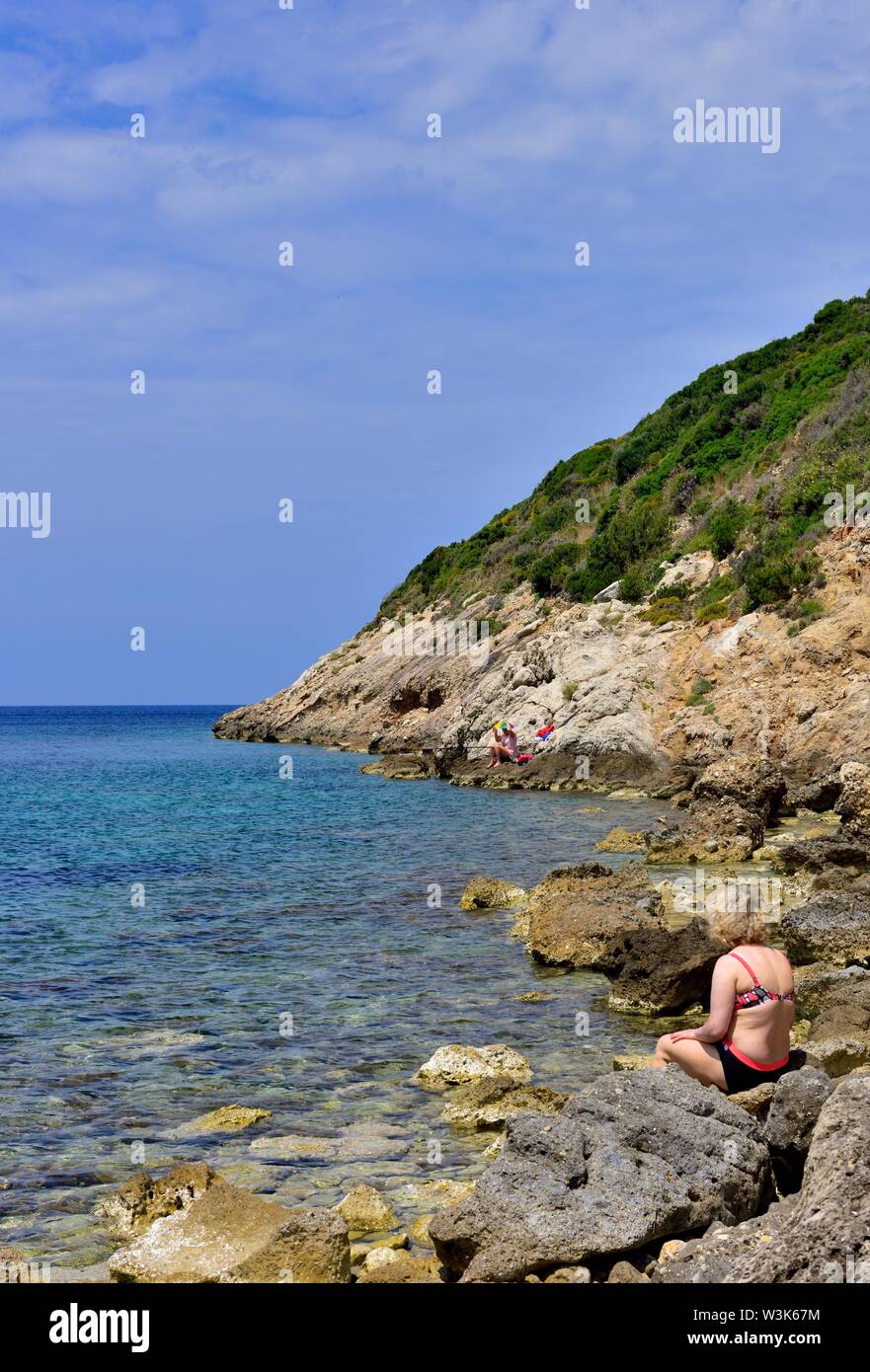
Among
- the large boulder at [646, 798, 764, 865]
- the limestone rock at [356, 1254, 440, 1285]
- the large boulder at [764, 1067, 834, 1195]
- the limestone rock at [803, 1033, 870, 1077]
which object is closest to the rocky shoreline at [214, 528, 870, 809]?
the large boulder at [646, 798, 764, 865]

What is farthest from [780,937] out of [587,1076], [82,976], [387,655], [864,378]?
[387,655]

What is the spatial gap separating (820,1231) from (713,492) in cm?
5721

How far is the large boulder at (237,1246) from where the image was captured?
6543mm

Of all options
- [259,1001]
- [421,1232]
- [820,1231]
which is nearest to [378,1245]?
[421,1232]

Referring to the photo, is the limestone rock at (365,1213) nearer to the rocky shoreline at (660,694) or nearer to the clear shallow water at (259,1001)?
the clear shallow water at (259,1001)

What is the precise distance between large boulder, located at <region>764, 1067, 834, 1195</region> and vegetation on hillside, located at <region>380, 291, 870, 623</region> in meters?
33.3

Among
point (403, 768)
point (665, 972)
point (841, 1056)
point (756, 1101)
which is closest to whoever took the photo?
point (756, 1101)

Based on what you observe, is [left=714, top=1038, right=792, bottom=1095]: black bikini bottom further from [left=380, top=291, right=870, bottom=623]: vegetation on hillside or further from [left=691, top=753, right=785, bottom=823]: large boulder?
[left=380, top=291, right=870, bottom=623]: vegetation on hillside

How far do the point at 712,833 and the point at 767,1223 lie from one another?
1867cm

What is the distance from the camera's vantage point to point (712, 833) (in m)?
23.7

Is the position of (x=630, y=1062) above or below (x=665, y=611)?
below

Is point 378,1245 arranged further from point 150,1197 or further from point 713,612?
point 713,612

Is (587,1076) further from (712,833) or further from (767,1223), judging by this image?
(712,833)

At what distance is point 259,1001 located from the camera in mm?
13938
